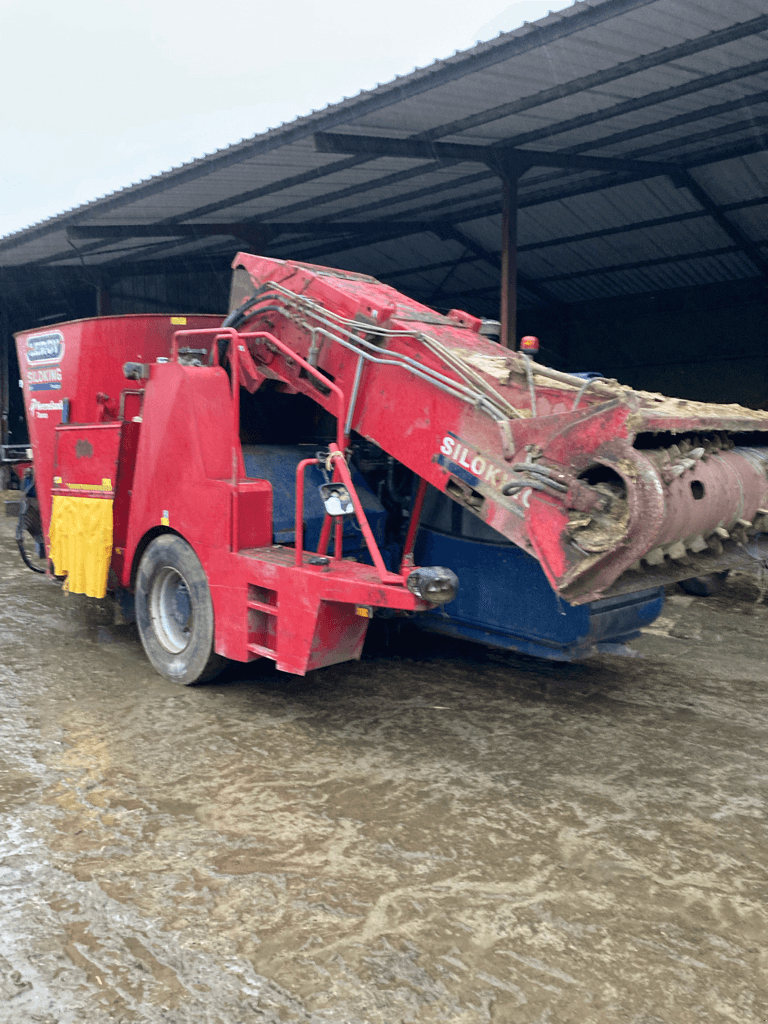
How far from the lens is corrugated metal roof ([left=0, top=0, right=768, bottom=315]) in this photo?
22.2 ft

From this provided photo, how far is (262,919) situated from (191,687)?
231cm

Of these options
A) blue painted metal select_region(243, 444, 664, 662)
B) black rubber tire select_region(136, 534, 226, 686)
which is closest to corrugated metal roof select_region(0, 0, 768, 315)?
blue painted metal select_region(243, 444, 664, 662)

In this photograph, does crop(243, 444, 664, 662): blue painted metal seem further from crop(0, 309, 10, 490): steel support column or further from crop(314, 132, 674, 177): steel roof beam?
crop(0, 309, 10, 490): steel support column

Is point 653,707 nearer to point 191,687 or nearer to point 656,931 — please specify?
point 656,931

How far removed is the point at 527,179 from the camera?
10750mm

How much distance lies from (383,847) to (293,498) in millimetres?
2211

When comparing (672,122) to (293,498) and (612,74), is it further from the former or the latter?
(293,498)

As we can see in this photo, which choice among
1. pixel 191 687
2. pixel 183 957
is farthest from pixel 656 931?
pixel 191 687

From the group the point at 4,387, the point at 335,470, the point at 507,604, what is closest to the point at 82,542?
the point at 335,470

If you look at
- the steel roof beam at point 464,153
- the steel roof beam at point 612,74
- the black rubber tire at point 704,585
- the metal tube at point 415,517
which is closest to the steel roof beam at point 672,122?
the steel roof beam at point 464,153

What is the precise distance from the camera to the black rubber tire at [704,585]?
681cm

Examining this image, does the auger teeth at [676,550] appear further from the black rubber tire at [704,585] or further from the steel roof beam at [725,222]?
the steel roof beam at [725,222]

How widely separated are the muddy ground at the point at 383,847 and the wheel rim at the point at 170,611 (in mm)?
249

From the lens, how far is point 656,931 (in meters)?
2.51
